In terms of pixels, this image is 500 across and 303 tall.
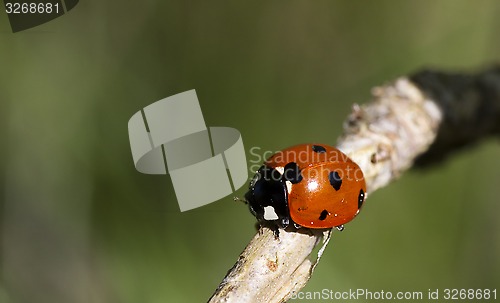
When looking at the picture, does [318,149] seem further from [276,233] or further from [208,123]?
[208,123]

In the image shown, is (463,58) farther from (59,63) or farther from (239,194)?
(59,63)

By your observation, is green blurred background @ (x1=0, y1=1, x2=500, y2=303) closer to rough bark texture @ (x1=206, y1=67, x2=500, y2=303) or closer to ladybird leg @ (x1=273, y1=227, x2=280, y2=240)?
rough bark texture @ (x1=206, y1=67, x2=500, y2=303)

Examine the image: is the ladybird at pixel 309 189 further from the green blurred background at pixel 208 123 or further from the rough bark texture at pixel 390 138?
the green blurred background at pixel 208 123

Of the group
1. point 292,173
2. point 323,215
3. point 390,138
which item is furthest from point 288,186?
point 390,138

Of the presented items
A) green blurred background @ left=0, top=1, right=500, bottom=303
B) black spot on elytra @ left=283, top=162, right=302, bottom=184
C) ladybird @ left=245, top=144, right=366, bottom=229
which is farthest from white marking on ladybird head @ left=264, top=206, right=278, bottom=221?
green blurred background @ left=0, top=1, right=500, bottom=303

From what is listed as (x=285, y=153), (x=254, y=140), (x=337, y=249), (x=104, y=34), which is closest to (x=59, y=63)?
(x=104, y=34)

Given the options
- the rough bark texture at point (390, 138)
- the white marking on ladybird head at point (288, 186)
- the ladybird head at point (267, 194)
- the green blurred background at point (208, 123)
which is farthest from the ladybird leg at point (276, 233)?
the green blurred background at point (208, 123)
